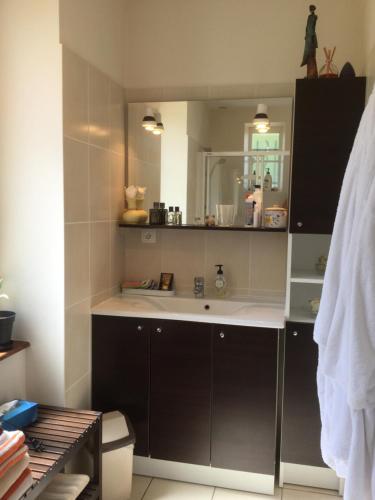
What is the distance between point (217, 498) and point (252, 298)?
3.38 feet

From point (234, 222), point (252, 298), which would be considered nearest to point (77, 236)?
point (234, 222)

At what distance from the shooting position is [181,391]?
6.96ft

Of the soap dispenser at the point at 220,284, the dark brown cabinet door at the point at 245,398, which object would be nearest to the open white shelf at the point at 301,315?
the dark brown cabinet door at the point at 245,398

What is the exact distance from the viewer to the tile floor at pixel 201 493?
207cm

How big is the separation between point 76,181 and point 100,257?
0.47 m

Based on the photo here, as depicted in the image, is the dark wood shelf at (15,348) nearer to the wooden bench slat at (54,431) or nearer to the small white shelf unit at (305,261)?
the wooden bench slat at (54,431)

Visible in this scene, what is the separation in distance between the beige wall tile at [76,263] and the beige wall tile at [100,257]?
0.20 feet

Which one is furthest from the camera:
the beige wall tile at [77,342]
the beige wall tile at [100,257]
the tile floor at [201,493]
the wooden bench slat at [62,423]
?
the beige wall tile at [100,257]

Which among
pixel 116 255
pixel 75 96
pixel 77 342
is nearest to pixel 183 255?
pixel 116 255

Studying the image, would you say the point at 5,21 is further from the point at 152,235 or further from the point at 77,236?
the point at 152,235

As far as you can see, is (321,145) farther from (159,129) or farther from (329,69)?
(159,129)

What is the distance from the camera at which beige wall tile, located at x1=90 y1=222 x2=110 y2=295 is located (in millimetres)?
2180

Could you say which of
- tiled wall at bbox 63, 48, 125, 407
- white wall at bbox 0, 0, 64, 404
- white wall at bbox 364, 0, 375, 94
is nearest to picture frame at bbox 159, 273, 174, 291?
tiled wall at bbox 63, 48, 125, 407

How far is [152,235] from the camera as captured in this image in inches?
101
